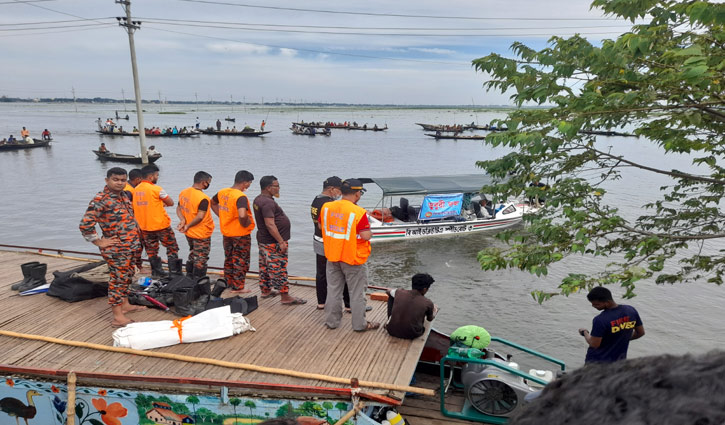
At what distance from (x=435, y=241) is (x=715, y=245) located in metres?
11.5

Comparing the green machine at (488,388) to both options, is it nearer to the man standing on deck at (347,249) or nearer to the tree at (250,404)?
the man standing on deck at (347,249)

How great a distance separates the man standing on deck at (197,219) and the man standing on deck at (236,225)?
0.23 meters

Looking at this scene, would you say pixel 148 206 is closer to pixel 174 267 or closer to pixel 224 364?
pixel 174 267

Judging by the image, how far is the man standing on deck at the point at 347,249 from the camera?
568 centimetres

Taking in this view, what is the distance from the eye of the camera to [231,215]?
279 inches

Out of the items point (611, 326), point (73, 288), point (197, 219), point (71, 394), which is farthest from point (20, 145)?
point (611, 326)

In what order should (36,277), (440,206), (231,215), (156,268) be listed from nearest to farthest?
(231,215)
(36,277)
(156,268)
(440,206)

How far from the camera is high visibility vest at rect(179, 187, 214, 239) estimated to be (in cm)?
734

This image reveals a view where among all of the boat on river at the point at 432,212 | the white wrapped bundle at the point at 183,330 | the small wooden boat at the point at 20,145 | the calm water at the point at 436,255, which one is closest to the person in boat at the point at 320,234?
the white wrapped bundle at the point at 183,330

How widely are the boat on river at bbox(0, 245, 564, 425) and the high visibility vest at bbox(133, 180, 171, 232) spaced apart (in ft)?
5.90

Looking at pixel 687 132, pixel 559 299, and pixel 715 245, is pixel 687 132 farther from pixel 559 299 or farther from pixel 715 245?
pixel 715 245

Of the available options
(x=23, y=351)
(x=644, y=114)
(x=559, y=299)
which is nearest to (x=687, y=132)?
(x=644, y=114)

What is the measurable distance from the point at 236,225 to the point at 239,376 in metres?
2.79

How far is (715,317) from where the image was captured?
42.2 ft
